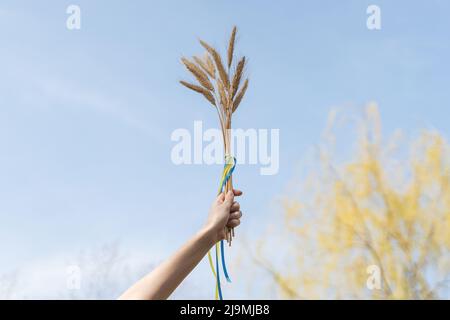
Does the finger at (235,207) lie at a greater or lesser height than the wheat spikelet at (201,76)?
lesser

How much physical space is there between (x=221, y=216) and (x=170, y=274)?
0.63 feet

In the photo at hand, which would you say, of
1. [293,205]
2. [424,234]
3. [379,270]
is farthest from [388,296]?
[293,205]

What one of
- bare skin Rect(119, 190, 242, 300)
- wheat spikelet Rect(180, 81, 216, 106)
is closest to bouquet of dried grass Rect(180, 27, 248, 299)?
wheat spikelet Rect(180, 81, 216, 106)

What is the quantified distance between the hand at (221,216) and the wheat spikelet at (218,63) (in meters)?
0.39

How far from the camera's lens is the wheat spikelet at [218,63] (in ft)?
3.84

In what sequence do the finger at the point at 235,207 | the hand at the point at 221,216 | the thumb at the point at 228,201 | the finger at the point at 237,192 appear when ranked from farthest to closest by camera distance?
1. the finger at the point at 237,192
2. the finger at the point at 235,207
3. the thumb at the point at 228,201
4. the hand at the point at 221,216

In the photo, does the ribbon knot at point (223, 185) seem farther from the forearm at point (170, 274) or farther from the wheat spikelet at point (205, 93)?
the forearm at point (170, 274)

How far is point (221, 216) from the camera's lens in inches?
26.5

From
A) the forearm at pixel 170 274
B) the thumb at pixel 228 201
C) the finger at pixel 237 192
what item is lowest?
the forearm at pixel 170 274

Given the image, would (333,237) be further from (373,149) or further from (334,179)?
(373,149)

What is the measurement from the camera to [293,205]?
502 cm

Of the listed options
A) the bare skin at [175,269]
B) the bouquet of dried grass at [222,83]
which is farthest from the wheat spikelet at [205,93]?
the bare skin at [175,269]

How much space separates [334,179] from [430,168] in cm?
80

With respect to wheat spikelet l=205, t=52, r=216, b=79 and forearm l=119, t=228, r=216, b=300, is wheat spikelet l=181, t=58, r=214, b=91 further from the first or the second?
forearm l=119, t=228, r=216, b=300
